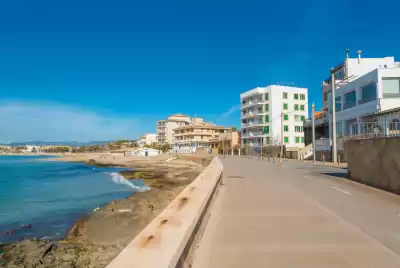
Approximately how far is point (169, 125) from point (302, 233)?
133931mm

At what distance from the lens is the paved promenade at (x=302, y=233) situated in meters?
4.51

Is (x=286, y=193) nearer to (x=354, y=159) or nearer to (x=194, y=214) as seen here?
(x=354, y=159)

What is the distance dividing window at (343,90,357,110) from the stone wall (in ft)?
80.1

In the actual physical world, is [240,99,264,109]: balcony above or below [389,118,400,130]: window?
above

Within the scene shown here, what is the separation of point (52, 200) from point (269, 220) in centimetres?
2071

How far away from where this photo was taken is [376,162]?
12914mm

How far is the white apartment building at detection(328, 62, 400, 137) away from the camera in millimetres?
31891

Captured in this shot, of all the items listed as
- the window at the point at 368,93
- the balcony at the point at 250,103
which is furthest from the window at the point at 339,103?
the balcony at the point at 250,103

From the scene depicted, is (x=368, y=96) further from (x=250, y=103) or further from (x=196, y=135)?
(x=196, y=135)

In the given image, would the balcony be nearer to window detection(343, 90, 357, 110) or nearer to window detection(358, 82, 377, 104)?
window detection(343, 90, 357, 110)

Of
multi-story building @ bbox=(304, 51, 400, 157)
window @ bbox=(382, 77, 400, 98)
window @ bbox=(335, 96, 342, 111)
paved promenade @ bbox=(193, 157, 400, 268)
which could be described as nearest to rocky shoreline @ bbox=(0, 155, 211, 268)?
paved promenade @ bbox=(193, 157, 400, 268)

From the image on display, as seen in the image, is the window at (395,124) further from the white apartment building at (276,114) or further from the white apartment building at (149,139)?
the white apartment building at (149,139)

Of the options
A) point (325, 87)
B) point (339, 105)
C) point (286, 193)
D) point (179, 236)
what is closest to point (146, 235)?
point (179, 236)

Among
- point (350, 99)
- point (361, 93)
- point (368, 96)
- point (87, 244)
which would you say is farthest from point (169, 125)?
point (87, 244)
